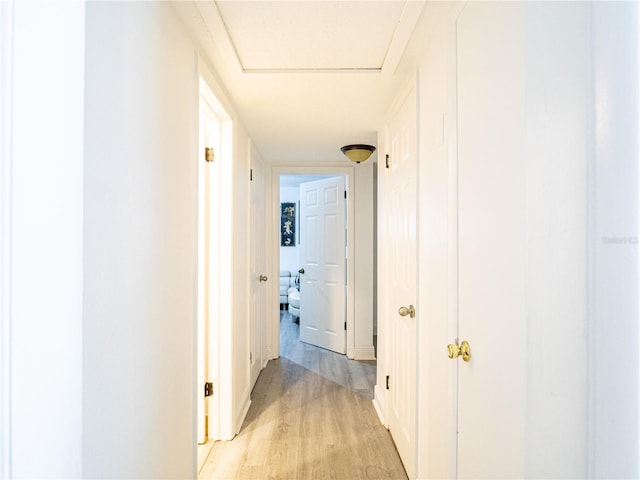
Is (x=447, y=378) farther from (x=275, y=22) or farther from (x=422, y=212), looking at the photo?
(x=275, y=22)

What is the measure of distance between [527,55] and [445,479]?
146cm

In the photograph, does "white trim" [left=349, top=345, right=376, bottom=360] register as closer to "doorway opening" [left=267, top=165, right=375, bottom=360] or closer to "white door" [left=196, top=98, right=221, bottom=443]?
"doorway opening" [left=267, top=165, right=375, bottom=360]

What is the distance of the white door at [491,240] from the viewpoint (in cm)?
86

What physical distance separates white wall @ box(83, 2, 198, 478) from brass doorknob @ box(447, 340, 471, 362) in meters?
0.99

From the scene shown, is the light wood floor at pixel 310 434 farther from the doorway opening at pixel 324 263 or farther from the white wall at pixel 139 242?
the doorway opening at pixel 324 263

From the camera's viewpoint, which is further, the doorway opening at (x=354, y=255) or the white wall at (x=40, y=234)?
the doorway opening at (x=354, y=255)

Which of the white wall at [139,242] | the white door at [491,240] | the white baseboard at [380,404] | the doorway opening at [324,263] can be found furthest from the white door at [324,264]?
the white door at [491,240]

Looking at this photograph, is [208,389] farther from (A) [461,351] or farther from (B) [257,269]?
(A) [461,351]

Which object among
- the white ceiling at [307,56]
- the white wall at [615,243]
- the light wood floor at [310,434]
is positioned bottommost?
the light wood floor at [310,434]

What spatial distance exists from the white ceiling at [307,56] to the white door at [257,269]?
2.12 ft

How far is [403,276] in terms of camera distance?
83.4 inches

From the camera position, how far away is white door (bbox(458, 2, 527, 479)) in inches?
33.9

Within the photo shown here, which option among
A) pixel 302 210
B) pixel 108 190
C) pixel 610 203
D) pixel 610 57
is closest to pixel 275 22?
pixel 108 190

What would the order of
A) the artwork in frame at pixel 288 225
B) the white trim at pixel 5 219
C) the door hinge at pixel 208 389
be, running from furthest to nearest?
the artwork in frame at pixel 288 225
the door hinge at pixel 208 389
the white trim at pixel 5 219
